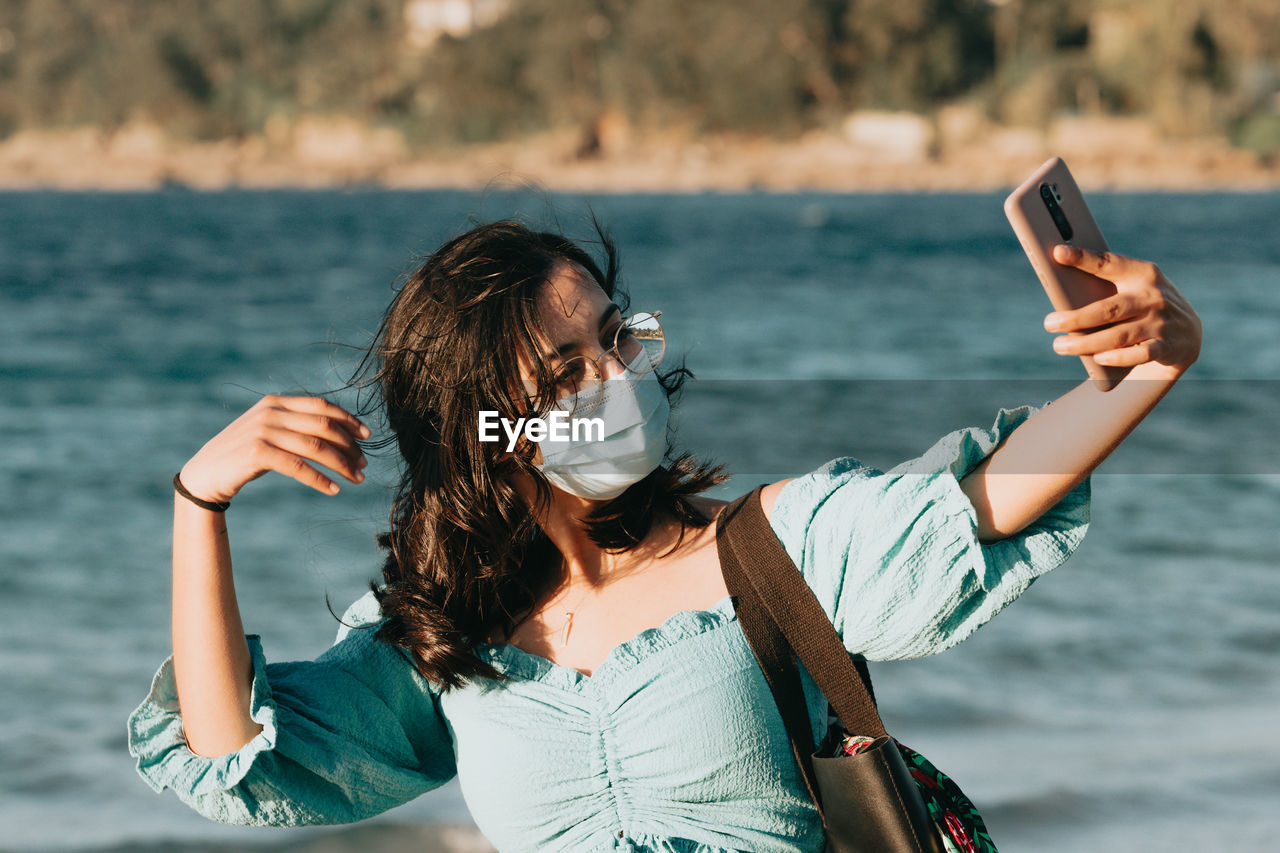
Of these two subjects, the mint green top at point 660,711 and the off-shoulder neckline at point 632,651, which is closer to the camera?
the mint green top at point 660,711

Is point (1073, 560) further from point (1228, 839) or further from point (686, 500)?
point (686, 500)

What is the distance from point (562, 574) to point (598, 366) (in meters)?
0.34

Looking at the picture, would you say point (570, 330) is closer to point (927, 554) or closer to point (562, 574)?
point (562, 574)

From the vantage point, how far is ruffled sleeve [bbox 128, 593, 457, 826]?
169 cm

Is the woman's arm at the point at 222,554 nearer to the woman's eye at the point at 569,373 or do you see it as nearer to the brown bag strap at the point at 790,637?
the woman's eye at the point at 569,373

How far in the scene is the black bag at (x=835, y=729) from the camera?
1525mm

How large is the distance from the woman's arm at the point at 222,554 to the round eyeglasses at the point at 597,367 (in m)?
0.33

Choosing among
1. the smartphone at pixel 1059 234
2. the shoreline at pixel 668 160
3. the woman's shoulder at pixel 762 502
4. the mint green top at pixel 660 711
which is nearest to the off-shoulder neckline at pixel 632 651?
the mint green top at pixel 660 711

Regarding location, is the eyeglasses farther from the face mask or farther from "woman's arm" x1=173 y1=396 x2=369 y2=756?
"woman's arm" x1=173 y1=396 x2=369 y2=756

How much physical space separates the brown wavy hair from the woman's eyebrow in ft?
0.09

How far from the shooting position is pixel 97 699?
498cm

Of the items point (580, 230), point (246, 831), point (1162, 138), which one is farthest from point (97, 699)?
point (1162, 138)

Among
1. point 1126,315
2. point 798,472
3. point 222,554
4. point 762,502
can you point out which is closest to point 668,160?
point 798,472

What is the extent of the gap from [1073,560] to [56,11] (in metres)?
103
